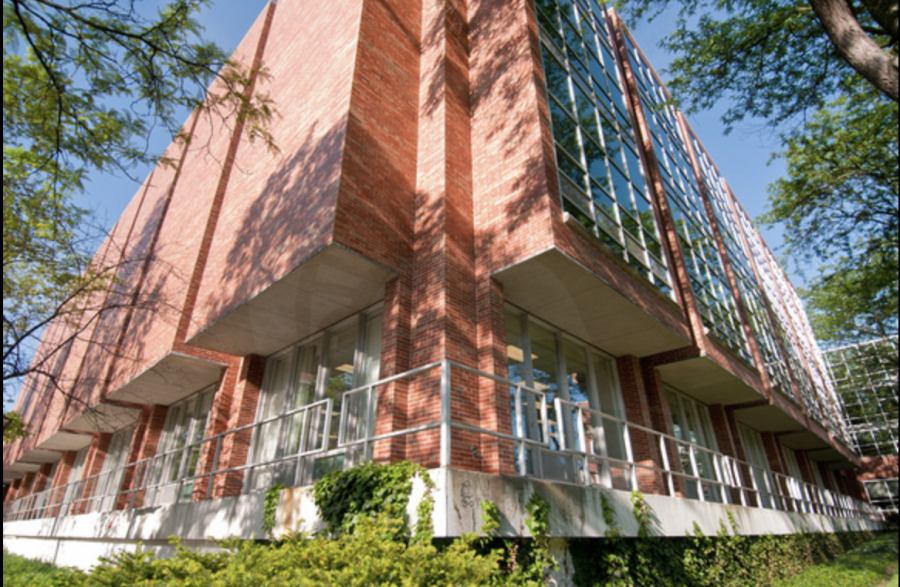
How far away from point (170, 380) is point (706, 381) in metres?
14.4

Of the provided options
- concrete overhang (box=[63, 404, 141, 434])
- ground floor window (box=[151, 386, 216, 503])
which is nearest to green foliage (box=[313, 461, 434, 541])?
ground floor window (box=[151, 386, 216, 503])

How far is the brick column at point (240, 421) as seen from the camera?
32.2ft

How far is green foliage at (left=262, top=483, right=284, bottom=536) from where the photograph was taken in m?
6.60

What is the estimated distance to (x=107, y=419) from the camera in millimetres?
16672

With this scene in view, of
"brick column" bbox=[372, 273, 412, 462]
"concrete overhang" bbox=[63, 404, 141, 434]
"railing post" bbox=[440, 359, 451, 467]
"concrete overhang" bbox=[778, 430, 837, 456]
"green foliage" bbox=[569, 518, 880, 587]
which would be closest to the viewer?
"railing post" bbox=[440, 359, 451, 467]

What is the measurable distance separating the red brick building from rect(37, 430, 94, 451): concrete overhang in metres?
3.81

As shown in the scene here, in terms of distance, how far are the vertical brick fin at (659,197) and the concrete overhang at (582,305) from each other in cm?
125

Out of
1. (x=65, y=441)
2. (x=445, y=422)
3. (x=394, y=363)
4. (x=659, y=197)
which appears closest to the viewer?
(x=445, y=422)

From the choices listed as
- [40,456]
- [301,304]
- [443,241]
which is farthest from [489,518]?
[40,456]

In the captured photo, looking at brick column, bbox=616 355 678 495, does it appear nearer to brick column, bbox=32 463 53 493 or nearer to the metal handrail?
the metal handrail

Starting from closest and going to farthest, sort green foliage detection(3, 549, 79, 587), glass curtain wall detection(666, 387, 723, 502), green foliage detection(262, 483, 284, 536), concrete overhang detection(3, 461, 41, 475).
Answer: green foliage detection(3, 549, 79, 587), green foliage detection(262, 483, 284, 536), glass curtain wall detection(666, 387, 723, 502), concrete overhang detection(3, 461, 41, 475)

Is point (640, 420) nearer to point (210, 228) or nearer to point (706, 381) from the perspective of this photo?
point (706, 381)

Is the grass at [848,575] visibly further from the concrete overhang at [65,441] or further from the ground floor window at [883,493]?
the ground floor window at [883,493]

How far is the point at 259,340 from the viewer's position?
1046 centimetres
